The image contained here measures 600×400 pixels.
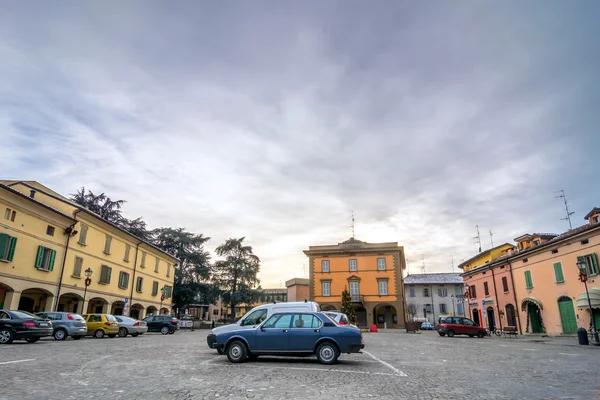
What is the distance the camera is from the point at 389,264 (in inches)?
2012

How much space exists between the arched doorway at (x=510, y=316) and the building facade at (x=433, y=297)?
3328 centimetres

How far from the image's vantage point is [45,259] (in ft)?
76.6

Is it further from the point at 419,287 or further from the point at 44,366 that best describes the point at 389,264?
the point at 44,366

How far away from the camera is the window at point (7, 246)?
781 inches

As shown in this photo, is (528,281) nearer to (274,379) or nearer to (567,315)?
(567,315)

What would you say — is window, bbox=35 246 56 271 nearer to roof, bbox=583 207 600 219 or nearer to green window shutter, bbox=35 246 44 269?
green window shutter, bbox=35 246 44 269

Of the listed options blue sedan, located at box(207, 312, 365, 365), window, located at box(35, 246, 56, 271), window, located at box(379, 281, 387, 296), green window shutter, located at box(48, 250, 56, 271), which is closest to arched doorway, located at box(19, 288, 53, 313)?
green window shutter, located at box(48, 250, 56, 271)

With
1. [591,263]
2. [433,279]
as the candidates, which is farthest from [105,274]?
[433,279]

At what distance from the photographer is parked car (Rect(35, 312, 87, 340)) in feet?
61.2

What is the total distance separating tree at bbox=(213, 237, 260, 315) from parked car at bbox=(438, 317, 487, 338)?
2993 cm

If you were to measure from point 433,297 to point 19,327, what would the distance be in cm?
6489

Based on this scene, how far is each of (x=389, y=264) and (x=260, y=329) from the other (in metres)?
42.9

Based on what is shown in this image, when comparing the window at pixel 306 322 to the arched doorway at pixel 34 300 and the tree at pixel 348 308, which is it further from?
the tree at pixel 348 308

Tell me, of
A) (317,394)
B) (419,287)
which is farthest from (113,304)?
(419,287)
